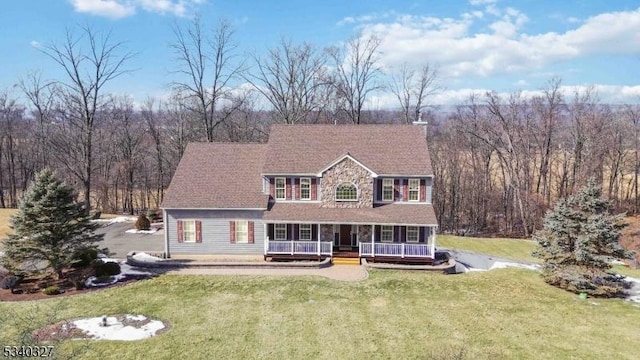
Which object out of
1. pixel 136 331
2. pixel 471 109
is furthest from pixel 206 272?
pixel 471 109

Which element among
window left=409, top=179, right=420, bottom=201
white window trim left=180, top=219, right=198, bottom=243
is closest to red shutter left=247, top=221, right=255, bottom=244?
white window trim left=180, top=219, right=198, bottom=243

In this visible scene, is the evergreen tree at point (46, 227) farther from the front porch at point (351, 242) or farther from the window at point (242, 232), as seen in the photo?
the front porch at point (351, 242)

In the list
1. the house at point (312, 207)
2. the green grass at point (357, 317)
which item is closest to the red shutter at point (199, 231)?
the house at point (312, 207)

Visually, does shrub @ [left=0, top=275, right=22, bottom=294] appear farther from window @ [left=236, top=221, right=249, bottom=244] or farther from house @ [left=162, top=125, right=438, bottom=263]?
window @ [left=236, top=221, right=249, bottom=244]

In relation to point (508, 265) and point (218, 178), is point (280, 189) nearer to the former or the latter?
point (218, 178)

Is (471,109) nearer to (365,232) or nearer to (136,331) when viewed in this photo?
(365,232)
